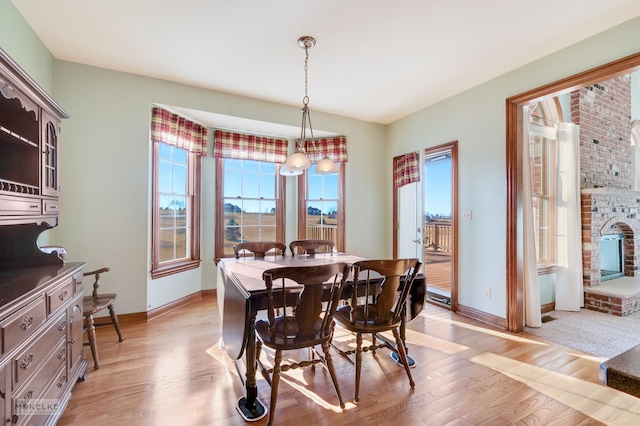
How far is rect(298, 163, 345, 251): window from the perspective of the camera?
4609mm

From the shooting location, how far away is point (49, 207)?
1988 mm

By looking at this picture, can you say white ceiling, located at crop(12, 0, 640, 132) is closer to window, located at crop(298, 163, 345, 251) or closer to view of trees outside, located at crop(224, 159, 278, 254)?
view of trees outside, located at crop(224, 159, 278, 254)

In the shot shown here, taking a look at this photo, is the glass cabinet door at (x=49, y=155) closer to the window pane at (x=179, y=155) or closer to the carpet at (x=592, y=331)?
the window pane at (x=179, y=155)

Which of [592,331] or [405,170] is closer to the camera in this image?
[592,331]

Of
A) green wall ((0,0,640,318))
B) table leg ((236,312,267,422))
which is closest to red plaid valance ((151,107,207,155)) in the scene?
green wall ((0,0,640,318))

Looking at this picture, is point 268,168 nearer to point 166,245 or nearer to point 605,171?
point 166,245

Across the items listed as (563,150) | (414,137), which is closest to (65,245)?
(414,137)

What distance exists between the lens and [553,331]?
3.01 metres

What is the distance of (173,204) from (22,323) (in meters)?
2.56

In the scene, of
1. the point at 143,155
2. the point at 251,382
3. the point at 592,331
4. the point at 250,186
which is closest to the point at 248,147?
the point at 250,186

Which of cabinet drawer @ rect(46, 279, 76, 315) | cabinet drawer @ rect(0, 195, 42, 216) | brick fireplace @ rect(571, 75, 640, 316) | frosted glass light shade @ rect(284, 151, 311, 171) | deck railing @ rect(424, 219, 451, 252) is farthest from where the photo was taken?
deck railing @ rect(424, 219, 451, 252)

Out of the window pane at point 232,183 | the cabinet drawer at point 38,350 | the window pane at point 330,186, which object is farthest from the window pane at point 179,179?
the cabinet drawer at point 38,350

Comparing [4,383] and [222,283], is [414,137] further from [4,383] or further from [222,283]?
[4,383]

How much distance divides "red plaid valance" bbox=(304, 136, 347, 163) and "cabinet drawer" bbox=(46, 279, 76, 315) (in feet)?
10.5
